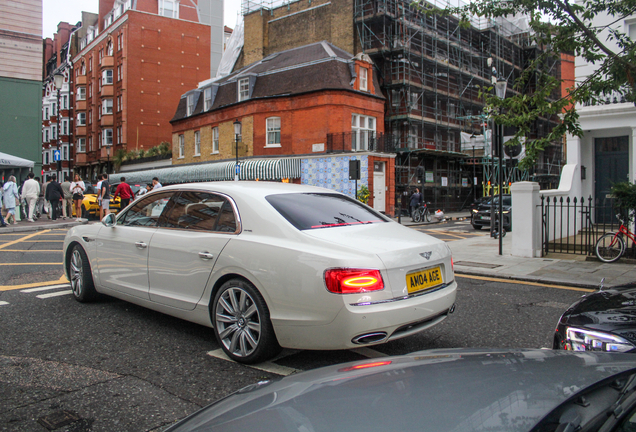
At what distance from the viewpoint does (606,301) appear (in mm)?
3049

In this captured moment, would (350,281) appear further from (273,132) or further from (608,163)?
(273,132)

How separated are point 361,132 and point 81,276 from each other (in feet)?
86.5

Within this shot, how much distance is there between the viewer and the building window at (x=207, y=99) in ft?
118

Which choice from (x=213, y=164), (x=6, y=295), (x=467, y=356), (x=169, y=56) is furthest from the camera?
(x=169, y=56)

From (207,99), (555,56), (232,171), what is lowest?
(232,171)

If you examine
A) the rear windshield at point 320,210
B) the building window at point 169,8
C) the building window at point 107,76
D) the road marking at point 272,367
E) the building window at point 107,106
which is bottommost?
the road marking at point 272,367

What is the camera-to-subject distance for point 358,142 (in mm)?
30188

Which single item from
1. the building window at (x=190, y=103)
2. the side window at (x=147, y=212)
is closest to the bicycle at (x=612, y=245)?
the side window at (x=147, y=212)

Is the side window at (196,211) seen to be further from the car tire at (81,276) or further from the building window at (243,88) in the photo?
the building window at (243,88)

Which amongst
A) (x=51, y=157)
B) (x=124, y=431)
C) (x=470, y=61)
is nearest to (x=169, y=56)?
(x=51, y=157)

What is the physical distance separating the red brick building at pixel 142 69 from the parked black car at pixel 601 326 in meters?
48.3

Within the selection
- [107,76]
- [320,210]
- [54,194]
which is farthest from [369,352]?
[107,76]

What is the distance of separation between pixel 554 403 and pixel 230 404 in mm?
1044

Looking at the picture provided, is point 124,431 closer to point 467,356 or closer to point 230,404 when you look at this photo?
point 230,404
